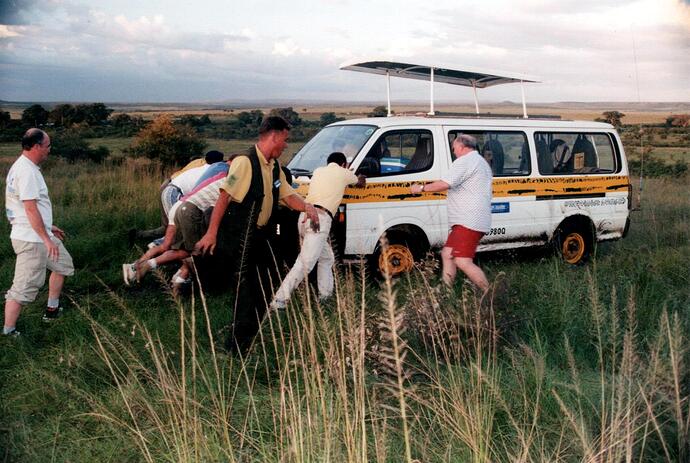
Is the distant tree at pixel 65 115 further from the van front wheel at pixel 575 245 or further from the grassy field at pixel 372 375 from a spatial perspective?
the van front wheel at pixel 575 245

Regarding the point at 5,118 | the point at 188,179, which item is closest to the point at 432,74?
the point at 188,179

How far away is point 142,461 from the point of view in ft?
11.5

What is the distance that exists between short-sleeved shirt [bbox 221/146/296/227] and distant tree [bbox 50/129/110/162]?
86.5 feet

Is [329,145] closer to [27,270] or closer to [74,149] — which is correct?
[27,270]

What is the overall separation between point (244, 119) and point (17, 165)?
43.3 meters

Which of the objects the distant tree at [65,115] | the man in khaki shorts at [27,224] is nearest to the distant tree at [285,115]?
the man in khaki shorts at [27,224]

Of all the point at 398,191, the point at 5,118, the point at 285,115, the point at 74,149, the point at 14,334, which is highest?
the point at 5,118

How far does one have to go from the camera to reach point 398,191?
7465mm

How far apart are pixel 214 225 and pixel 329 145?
3245 mm

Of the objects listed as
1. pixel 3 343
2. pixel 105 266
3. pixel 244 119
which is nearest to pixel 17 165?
pixel 3 343

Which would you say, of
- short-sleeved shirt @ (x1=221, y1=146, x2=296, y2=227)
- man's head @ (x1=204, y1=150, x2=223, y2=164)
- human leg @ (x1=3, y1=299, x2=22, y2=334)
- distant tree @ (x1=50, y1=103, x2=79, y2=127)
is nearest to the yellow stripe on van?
man's head @ (x1=204, y1=150, x2=223, y2=164)

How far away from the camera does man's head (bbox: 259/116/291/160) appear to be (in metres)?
4.99

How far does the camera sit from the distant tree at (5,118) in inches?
1277

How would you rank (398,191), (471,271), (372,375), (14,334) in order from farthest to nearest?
(398,191) → (471,271) → (14,334) → (372,375)
